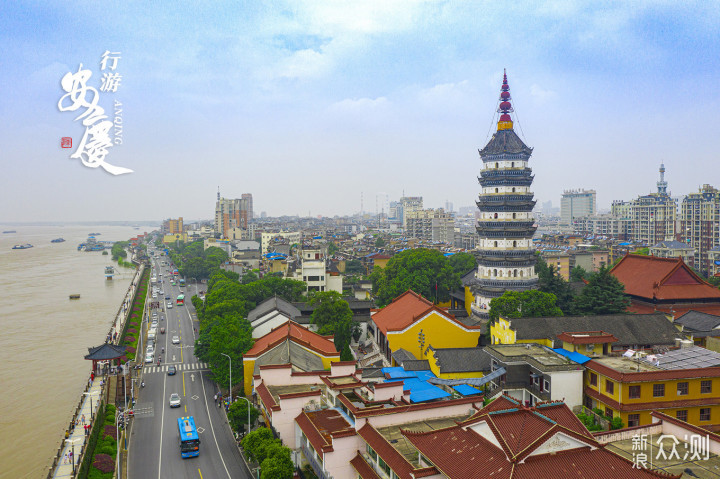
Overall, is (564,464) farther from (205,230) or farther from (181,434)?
(205,230)

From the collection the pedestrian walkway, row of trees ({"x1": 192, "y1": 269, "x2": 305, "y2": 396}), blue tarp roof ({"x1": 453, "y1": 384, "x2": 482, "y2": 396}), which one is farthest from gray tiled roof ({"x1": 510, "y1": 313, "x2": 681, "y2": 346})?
the pedestrian walkway

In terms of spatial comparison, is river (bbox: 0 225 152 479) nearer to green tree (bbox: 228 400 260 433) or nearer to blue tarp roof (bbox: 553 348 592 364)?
green tree (bbox: 228 400 260 433)

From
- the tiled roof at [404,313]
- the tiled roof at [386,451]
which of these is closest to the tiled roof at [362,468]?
the tiled roof at [386,451]

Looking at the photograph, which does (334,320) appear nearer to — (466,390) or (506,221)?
(466,390)

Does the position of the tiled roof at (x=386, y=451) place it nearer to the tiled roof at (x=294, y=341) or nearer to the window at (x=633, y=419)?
the window at (x=633, y=419)

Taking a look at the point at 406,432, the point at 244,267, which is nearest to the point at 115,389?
the point at 406,432
